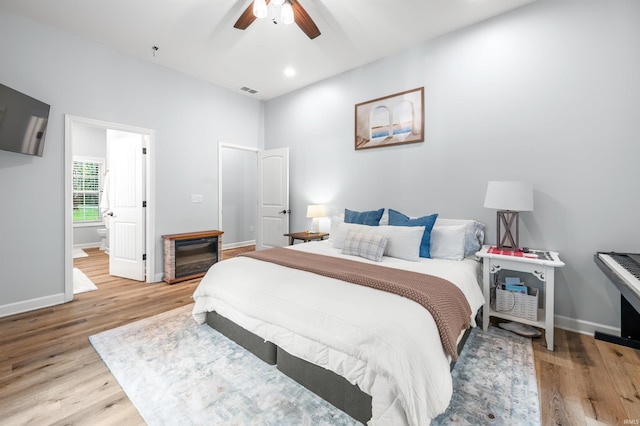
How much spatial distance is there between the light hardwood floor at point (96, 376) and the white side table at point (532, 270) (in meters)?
0.21

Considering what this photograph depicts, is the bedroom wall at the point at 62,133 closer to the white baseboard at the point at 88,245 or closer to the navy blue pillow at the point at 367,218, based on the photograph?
the navy blue pillow at the point at 367,218

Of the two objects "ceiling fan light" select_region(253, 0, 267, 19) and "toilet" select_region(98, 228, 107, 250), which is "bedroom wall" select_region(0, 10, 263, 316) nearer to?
"ceiling fan light" select_region(253, 0, 267, 19)

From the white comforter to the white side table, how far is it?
0.32 metres

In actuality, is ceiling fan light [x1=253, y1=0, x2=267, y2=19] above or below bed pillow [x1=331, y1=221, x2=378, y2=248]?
above

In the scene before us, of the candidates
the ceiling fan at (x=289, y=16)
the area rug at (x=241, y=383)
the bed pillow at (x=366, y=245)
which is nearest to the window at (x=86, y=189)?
the area rug at (x=241, y=383)

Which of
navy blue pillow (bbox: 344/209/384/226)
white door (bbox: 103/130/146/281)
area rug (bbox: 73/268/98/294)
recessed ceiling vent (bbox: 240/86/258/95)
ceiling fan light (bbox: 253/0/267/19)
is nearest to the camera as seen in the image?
ceiling fan light (bbox: 253/0/267/19)

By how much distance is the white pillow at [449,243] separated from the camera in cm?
265

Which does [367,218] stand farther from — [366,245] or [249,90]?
[249,90]

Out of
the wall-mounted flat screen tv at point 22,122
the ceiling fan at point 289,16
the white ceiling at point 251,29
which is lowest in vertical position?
the wall-mounted flat screen tv at point 22,122

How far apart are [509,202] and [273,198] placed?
11.8ft

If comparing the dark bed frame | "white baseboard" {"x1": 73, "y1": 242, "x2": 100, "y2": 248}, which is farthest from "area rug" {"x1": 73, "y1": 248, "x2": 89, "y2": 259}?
the dark bed frame

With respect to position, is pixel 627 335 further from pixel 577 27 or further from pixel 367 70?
pixel 367 70

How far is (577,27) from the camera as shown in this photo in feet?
8.08

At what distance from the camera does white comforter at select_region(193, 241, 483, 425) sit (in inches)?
49.6
